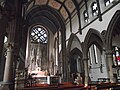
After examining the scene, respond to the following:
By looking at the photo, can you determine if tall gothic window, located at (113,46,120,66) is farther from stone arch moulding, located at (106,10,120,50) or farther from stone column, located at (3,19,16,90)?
stone column, located at (3,19,16,90)

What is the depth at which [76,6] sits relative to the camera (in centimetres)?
1469

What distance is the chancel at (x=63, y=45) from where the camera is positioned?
6.97 m

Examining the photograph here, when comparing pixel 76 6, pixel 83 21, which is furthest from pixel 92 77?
pixel 76 6

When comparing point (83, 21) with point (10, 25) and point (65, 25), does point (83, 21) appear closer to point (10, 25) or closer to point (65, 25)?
point (65, 25)

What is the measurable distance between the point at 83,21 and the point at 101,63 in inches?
222

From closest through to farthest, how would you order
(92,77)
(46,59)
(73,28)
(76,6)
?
(76,6) < (73,28) < (92,77) < (46,59)

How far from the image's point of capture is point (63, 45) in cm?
1753

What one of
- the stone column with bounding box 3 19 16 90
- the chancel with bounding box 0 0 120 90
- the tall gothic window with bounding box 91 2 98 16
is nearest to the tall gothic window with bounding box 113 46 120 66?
the chancel with bounding box 0 0 120 90

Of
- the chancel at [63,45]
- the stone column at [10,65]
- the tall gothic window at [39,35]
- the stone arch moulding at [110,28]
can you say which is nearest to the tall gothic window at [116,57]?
the chancel at [63,45]

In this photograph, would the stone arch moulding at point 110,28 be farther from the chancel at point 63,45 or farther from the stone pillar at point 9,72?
the stone pillar at point 9,72

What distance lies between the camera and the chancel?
6.97 metres

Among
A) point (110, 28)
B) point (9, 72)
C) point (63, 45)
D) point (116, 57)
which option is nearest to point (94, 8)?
point (110, 28)

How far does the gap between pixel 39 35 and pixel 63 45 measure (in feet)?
29.0

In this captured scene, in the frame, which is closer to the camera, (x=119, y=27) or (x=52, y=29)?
(x=119, y=27)
